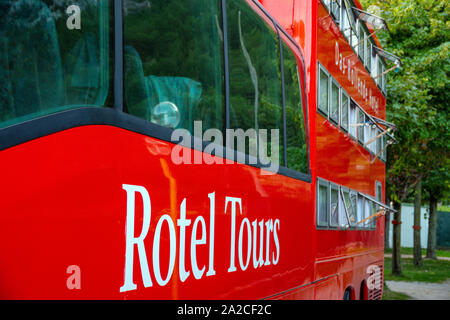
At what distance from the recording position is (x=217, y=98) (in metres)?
3.96

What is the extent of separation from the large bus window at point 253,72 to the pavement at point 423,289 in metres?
11.5

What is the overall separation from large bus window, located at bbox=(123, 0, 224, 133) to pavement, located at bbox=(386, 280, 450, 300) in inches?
507

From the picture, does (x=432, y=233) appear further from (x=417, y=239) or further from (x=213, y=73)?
(x=213, y=73)

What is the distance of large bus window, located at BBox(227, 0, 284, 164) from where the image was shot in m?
4.22

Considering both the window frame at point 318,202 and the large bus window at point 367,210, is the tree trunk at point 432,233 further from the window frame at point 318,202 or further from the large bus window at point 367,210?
the window frame at point 318,202

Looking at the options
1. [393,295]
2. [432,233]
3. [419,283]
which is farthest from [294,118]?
[432,233]

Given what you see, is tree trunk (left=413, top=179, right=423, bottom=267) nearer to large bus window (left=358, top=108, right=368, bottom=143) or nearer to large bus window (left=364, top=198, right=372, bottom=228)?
large bus window (left=364, top=198, right=372, bottom=228)

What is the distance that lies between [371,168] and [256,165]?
6984mm

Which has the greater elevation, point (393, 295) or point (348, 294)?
point (348, 294)

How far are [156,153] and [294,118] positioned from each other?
306cm

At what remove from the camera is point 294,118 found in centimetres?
592
